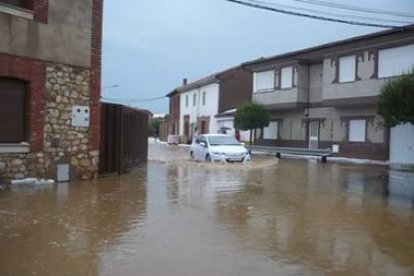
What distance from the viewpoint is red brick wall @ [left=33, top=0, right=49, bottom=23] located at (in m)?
15.3

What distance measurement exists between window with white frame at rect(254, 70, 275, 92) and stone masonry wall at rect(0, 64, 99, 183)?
88.9 ft

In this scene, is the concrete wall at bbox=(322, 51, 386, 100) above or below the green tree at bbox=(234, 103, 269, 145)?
above

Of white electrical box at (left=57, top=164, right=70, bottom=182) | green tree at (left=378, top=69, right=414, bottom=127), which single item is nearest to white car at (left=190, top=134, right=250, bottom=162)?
green tree at (left=378, top=69, right=414, bottom=127)

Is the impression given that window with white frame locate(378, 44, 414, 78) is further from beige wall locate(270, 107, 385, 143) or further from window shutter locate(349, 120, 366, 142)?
window shutter locate(349, 120, 366, 142)

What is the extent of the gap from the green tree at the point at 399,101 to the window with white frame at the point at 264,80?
→ 1621 cm

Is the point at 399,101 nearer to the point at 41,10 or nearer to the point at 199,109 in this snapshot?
the point at 41,10

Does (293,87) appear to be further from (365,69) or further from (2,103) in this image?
(2,103)

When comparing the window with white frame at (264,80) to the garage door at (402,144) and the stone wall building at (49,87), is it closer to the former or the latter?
the garage door at (402,144)

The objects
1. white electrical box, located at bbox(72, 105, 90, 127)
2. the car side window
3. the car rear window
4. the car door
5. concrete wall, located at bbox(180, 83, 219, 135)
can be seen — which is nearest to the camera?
white electrical box, located at bbox(72, 105, 90, 127)

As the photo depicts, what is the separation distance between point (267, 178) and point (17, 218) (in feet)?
34.6

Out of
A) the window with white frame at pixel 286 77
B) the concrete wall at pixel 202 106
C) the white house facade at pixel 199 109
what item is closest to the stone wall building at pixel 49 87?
the window with white frame at pixel 286 77

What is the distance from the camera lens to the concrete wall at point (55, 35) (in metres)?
14.7

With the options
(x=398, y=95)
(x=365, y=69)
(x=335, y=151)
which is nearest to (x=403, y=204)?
(x=398, y=95)

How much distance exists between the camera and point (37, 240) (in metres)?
8.43
